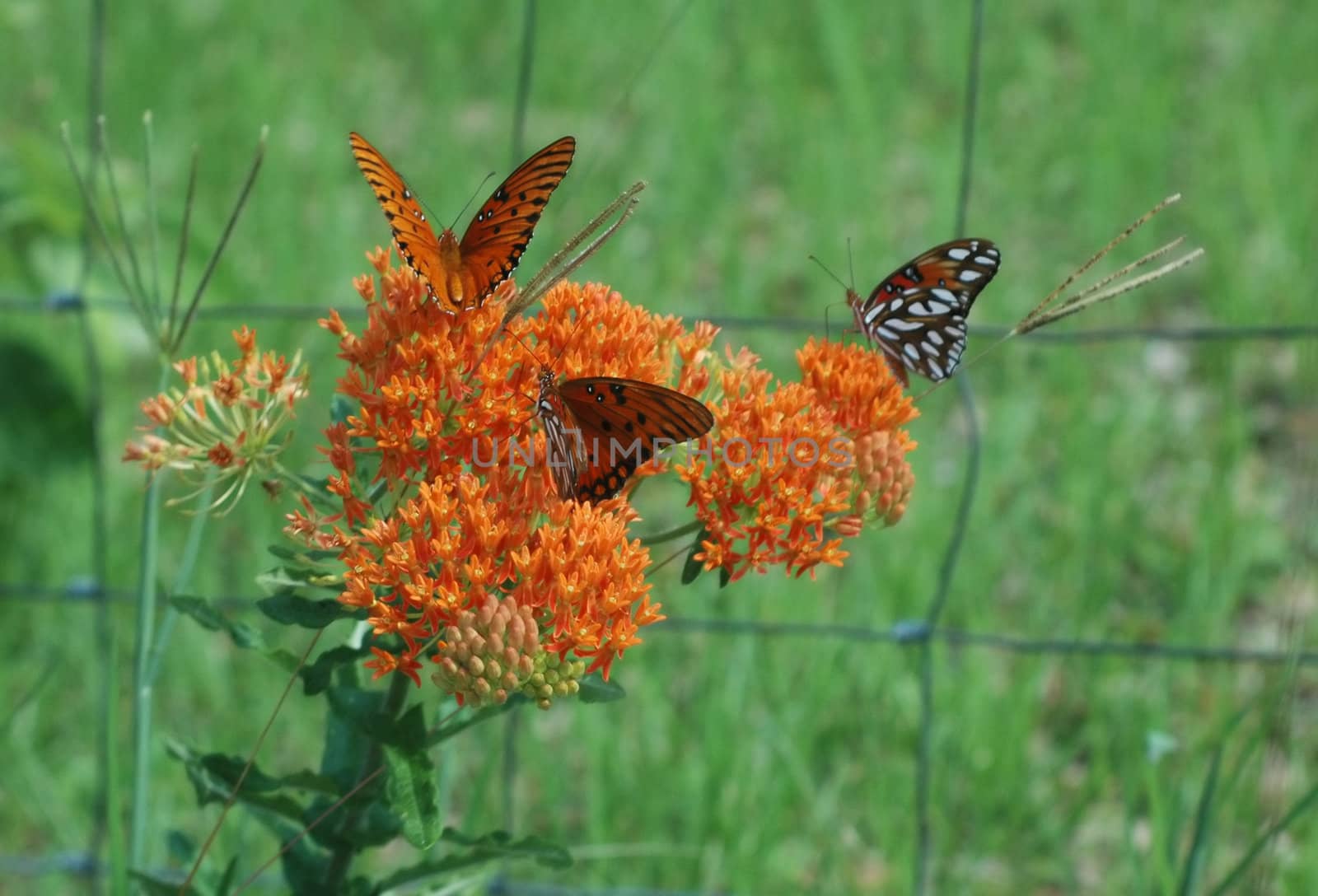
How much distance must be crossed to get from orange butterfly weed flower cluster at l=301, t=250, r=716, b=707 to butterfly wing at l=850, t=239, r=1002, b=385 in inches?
9.1

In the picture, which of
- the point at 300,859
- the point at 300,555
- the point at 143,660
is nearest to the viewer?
the point at 300,555

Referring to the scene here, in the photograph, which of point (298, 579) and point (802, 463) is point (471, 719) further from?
point (802, 463)

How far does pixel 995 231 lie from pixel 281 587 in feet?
12.5

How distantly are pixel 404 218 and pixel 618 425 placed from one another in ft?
1.17

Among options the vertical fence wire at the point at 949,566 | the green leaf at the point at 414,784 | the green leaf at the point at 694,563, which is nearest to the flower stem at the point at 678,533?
the green leaf at the point at 694,563

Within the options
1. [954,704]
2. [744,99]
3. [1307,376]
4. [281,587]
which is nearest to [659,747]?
[954,704]

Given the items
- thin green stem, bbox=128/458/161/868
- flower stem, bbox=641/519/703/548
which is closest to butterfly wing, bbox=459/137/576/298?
flower stem, bbox=641/519/703/548

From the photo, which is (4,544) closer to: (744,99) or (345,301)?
(345,301)

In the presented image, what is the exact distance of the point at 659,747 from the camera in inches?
127

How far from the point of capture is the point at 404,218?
159 cm

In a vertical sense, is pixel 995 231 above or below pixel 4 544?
above

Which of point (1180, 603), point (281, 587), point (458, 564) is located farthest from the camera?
point (1180, 603)

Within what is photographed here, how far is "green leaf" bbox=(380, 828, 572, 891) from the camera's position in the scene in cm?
167

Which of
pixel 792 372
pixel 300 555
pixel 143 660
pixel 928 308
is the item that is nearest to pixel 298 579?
pixel 300 555
